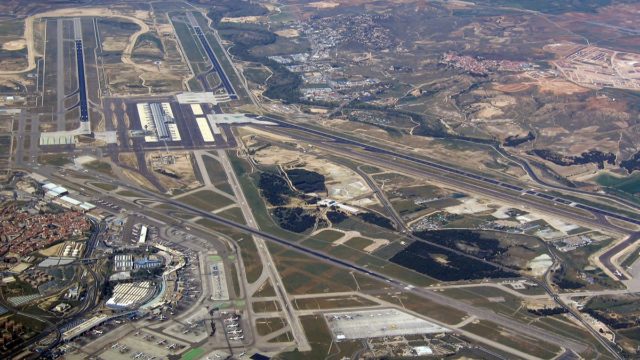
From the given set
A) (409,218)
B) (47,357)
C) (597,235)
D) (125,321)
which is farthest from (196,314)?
(597,235)

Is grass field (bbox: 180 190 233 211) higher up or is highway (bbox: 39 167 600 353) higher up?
grass field (bbox: 180 190 233 211)

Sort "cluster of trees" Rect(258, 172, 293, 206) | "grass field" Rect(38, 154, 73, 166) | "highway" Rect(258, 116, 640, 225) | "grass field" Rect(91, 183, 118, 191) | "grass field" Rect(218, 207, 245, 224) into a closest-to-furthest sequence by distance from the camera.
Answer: "grass field" Rect(218, 207, 245, 224), "grass field" Rect(91, 183, 118, 191), "cluster of trees" Rect(258, 172, 293, 206), "highway" Rect(258, 116, 640, 225), "grass field" Rect(38, 154, 73, 166)

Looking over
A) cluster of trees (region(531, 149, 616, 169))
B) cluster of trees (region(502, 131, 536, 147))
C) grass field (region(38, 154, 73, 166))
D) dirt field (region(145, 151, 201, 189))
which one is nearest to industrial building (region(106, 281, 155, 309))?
dirt field (region(145, 151, 201, 189))

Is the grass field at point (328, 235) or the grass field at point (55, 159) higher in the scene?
the grass field at point (55, 159)

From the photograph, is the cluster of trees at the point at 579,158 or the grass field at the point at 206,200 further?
the cluster of trees at the point at 579,158

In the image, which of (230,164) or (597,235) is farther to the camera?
(230,164)

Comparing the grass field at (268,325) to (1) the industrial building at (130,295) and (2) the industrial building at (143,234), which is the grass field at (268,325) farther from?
(2) the industrial building at (143,234)

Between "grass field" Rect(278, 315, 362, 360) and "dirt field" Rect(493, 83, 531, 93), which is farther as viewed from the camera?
"dirt field" Rect(493, 83, 531, 93)

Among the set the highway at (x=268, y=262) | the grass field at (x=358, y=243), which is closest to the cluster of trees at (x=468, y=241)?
the grass field at (x=358, y=243)

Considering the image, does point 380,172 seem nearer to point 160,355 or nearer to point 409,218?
point 409,218

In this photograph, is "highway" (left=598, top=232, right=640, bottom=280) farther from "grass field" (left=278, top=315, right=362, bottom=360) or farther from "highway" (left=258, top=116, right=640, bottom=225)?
"grass field" (left=278, top=315, right=362, bottom=360)

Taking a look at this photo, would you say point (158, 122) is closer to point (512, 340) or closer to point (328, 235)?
point (328, 235)
